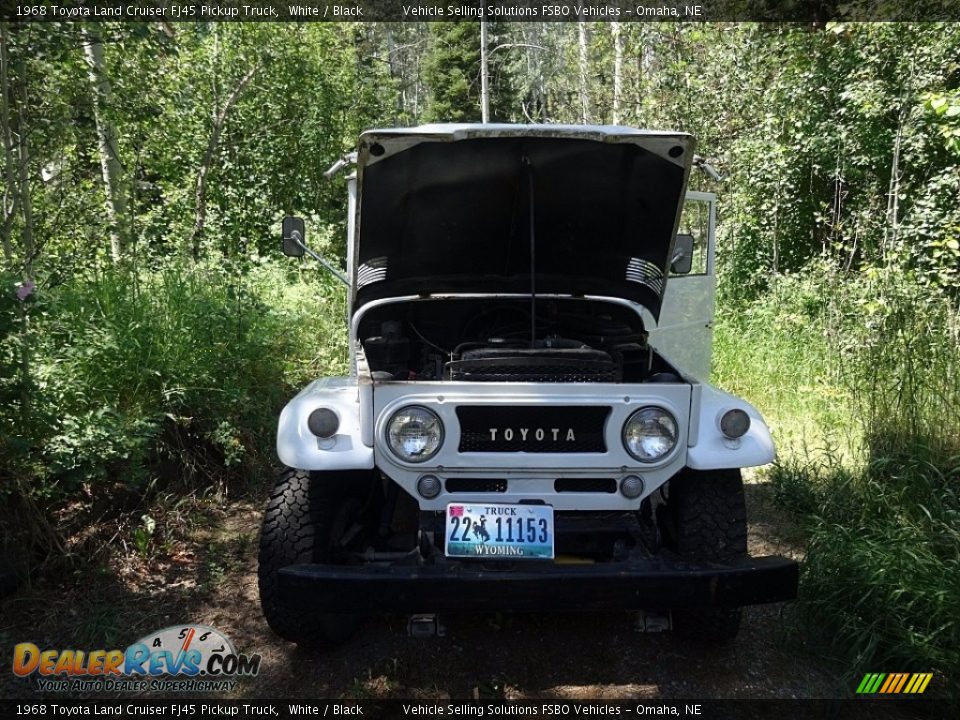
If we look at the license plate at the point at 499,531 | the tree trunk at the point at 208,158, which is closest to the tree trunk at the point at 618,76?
the tree trunk at the point at 208,158

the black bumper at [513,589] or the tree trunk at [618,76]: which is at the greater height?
the tree trunk at [618,76]

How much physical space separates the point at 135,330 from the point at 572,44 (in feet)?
97.5

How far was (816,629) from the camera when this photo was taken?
130 inches

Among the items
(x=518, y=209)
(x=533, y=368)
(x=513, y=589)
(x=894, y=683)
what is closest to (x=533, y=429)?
(x=533, y=368)

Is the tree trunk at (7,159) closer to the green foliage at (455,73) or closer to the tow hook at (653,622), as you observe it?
the tow hook at (653,622)

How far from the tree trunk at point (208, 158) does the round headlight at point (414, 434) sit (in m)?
6.40

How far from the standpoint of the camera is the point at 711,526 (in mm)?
3025

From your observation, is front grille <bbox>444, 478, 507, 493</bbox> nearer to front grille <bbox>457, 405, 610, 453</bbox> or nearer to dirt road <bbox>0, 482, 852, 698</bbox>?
front grille <bbox>457, 405, 610, 453</bbox>

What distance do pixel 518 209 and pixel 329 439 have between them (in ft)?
5.55

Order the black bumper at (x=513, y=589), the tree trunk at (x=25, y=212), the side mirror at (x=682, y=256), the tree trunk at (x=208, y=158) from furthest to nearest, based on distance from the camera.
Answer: the tree trunk at (x=208, y=158) < the side mirror at (x=682, y=256) < the tree trunk at (x=25, y=212) < the black bumper at (x=513, y=589)

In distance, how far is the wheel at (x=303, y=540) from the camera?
296cm

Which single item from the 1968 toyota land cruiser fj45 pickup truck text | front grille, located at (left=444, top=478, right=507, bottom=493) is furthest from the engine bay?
front grille, located at (left=444, top=478, right=507, bottom=493)

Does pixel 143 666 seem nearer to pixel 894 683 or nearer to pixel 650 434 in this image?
pixel 650 434

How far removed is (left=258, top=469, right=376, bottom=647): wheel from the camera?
2.96 metres
